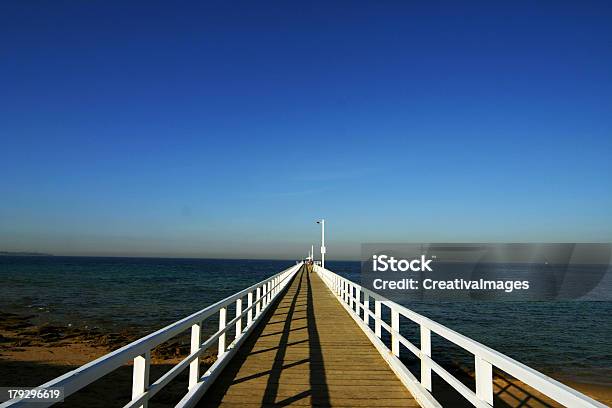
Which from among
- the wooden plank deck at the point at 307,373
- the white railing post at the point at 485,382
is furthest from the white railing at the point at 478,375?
the wooden plank deck at the point at 307,373

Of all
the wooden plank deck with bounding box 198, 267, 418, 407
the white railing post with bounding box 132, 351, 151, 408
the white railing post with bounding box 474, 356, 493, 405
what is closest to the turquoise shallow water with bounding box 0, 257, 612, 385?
the wooden plank deck with bounding box 198, 267, 418, 407

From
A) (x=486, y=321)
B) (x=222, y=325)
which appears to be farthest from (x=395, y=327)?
(x=486, y=321)

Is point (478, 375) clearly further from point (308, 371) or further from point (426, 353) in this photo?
point (308, 371)

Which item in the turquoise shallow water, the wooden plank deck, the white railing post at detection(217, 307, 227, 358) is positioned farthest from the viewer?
the turquoise shallow water

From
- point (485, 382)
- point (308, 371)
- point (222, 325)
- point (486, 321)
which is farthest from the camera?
point (486, 321)

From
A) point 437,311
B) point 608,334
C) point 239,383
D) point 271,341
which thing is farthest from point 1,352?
point 608,334

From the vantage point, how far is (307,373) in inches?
258

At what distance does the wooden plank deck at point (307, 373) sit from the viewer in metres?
5.30

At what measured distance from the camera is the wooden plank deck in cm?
530

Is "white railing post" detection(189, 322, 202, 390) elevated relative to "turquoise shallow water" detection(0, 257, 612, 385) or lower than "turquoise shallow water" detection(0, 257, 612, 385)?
elevated

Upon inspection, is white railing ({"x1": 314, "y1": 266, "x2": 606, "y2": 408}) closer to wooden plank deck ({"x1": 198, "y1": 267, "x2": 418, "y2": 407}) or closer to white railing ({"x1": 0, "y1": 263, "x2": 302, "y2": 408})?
wooden plank deck ({"x1": 198, "y1": 267, "x2": 418, "y2": 407})

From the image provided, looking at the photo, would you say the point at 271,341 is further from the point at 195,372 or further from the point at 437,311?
the point at 437,311

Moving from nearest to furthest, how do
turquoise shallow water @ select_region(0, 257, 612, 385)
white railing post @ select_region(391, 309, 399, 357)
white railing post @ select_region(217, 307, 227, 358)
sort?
white railing post @ select_region(217, 307, 227, 358) < white railing post @ select_region(391, 309, 399, 357) < turquoise shallow water @ select_region(0, 257, 612, 385)

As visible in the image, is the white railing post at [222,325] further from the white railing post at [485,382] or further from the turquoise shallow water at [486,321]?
the turquoise shallow water at [486,321]
